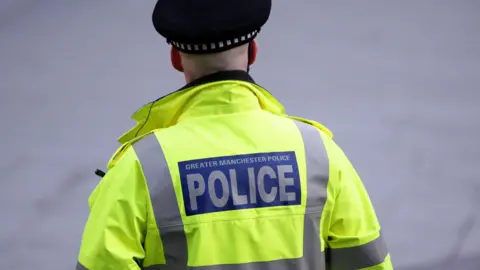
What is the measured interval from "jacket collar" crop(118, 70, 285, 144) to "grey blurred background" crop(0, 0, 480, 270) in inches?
48.8

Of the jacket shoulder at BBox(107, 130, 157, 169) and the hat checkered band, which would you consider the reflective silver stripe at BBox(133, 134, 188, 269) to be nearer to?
the jacket shoulder at BBox(107, 130, 157, 169)

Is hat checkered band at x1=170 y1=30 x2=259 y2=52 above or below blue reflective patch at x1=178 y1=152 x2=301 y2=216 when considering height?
above

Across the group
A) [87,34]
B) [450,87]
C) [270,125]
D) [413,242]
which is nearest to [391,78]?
[450,87]

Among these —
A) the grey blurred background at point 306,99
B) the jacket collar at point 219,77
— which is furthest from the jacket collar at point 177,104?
the grey blurred background at point 306,99

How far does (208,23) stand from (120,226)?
382mm

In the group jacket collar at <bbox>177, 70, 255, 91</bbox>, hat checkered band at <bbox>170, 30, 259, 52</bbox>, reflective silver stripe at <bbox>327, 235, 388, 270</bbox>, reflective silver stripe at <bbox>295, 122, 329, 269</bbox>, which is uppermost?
hat checkered band at <bbox>170, 30, 259, 52</bbox>

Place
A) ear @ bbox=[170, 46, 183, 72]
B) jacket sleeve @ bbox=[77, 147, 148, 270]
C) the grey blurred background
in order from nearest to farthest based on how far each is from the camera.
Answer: jacket sleeve @ bbox=[77, 147, 148, 270]
ear @ bbox=[170, 46, 183, 72]
the grey blurred background

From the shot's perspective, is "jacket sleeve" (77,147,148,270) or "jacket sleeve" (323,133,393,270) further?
"jacket sleeve" (323,133,393,270)

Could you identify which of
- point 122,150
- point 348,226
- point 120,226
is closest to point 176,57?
point 122,150

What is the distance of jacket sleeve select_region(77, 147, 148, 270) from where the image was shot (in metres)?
1.38

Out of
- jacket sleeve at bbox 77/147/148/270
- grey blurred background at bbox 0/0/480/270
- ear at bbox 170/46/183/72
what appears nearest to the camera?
jacket sleeve at bbox 77/147/148/270

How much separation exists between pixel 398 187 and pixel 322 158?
1706 millimetres

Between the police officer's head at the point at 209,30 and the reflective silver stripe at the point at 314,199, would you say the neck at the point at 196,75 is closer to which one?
the police officer's head at the point at 209,30

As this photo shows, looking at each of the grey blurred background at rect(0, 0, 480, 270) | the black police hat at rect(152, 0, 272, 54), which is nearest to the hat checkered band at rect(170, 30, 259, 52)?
the black police hat at rect(152, 0, 272, 54)
